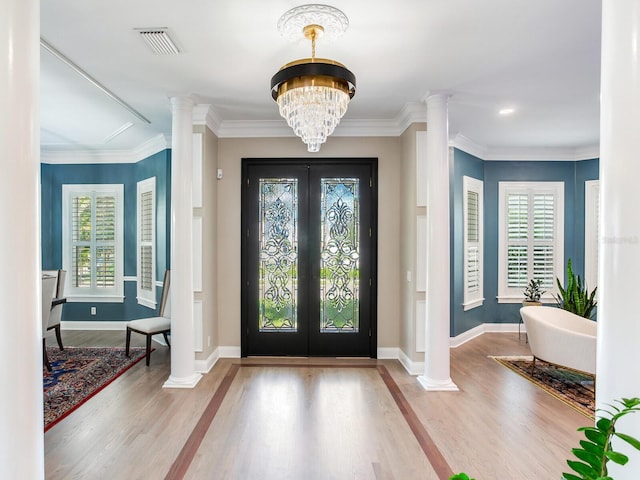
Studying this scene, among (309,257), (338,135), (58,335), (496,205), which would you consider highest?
(338,135)

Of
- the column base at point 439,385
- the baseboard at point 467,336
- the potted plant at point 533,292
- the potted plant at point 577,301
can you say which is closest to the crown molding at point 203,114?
the column base at point 439,385

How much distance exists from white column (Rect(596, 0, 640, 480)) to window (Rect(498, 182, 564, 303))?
16.6 ft

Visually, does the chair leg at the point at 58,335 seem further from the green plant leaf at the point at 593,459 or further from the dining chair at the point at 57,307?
the green plant leaf at the point at 593,459

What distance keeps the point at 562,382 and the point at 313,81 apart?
154 inches

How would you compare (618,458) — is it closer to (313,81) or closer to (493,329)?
(313,81)

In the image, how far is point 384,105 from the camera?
4.06 metres

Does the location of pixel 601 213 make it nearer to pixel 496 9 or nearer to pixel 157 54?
pixel 496 9

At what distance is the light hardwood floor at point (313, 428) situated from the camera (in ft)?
7.98

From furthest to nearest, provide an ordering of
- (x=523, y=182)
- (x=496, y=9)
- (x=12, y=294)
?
(x=523, y=182) → (x=496, y=9) → (x=12, y=294)

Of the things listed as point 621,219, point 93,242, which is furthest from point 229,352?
point 621,219

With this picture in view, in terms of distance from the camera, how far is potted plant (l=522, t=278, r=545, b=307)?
219 inches

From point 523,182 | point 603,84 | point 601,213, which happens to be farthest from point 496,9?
point 523,182

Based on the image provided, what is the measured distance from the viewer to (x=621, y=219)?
3.83ft

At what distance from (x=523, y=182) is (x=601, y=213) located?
5.25m
